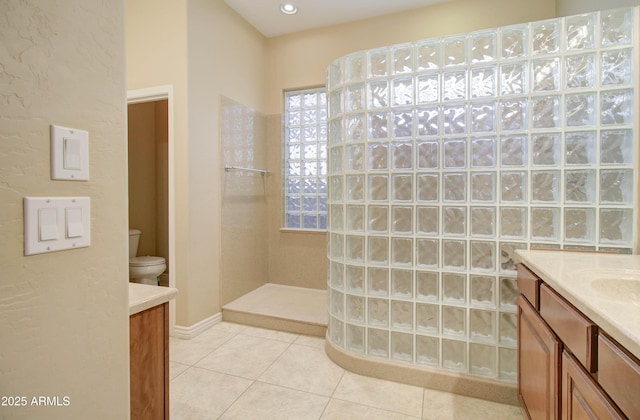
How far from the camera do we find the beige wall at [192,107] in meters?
2.34

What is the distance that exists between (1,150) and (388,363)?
1915 millimetres

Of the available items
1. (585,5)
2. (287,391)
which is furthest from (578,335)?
(585,5)

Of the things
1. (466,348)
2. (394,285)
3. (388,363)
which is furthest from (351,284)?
(466,348)

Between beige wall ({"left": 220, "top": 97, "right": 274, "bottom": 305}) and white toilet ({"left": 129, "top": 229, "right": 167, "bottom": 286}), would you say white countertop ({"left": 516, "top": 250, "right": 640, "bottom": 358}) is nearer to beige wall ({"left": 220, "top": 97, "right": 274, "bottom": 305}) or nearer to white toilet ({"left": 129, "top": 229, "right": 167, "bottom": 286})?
beige wall ({"left": 220, "top": 97, "right": 274, "bottom": 305})

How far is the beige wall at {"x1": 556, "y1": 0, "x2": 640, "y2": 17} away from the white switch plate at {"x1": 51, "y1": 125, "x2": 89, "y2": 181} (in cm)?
232

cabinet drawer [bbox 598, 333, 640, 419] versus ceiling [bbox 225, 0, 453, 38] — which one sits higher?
ceiling [bbox 225, 0, 453, 38]

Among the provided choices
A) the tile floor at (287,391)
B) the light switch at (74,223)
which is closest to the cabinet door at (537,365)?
the tile floor at (287,391)

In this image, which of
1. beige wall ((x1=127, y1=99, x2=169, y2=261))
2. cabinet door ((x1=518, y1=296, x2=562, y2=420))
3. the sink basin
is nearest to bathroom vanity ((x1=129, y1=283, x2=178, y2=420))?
cabinet door ((x1=518, y1=296, x2=562, y2=420))

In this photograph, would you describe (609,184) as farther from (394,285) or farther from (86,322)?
(86,322)

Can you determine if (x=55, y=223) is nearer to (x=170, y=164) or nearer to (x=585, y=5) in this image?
(x=170, y=164)

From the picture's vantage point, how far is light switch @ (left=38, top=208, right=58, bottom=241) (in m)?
0.59

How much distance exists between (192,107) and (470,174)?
6.58 feet

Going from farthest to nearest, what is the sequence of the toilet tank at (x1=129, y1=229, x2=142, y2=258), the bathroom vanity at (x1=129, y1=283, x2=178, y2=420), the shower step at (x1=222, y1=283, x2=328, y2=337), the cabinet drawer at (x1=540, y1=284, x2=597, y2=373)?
the toilet tank at (x1=129, y1=229, x2=142, y2=258), the shower step at (x1=222, y1=283, x2=328, y2=337), the bathroom vanity at (x1=129, y1=283, x2=178, y2=420), the cabinet drawer at (x1=540, y1=284, x2=597, y2=373)

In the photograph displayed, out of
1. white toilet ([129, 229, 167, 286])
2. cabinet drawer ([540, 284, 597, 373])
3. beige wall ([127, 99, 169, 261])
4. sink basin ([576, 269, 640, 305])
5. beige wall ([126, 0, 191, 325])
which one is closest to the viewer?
cabinet drawer ([540, 284, 597, 373])
